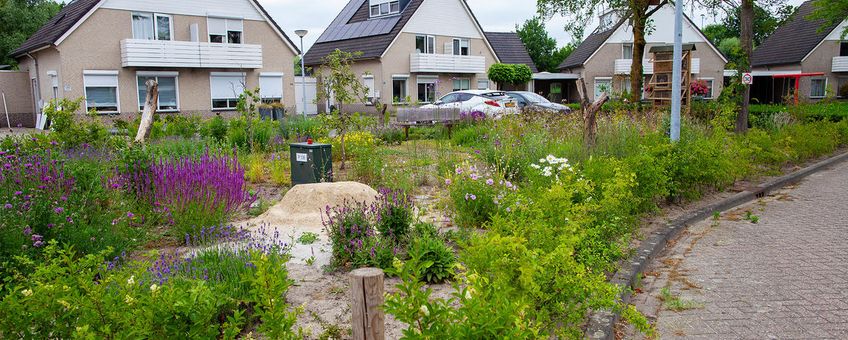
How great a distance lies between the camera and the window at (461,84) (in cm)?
3916

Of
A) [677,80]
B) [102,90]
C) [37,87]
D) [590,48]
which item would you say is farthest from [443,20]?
[677,80]

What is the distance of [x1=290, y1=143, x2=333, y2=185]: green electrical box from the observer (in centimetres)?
923

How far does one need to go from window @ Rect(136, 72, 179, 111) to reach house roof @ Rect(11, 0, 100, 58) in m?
3.07

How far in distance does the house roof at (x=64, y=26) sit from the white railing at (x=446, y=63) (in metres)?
7.30

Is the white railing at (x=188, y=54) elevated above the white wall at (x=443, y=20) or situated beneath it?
situated beneath

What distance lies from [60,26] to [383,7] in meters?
18.0

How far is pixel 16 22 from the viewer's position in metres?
38.9

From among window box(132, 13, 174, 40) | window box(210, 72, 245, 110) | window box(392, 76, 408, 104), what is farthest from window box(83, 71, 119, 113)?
window box(392, 76, 408, 104)

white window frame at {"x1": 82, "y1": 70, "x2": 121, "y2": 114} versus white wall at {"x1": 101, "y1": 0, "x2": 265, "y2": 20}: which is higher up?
white wall at {"x1": 101, "y1": 0, "x2": 265, "y2": 20}

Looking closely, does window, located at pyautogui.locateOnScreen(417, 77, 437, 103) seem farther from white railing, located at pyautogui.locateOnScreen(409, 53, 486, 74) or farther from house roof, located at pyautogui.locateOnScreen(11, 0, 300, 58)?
house roof, located at pyautogui.locateOnScreen(11, 0, 300, 58)

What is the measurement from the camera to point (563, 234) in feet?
14.8

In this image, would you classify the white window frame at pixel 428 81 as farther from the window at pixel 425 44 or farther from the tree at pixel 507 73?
the tree at pixel 507 73

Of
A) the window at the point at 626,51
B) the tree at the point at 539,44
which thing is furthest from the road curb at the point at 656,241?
the tree at the point at 539,44

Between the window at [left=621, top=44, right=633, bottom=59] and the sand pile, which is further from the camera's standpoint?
the window at [left=621, top=44, right=633, bottom=59]
